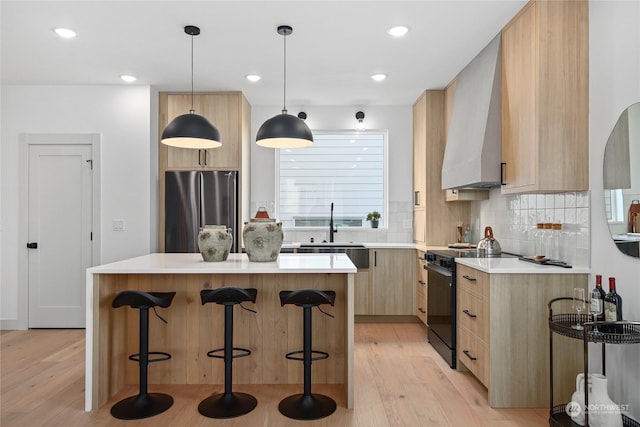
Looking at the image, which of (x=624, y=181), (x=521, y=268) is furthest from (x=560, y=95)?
(x=521, y=268)

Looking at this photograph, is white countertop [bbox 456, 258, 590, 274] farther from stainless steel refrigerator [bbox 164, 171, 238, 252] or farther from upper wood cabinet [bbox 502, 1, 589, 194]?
stainless steel refrigerator [bbox 164, 171, 238, 252]

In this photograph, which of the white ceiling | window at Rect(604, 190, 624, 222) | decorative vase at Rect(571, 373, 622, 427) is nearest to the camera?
decorative vase at Rect(571, 373, 622, 427)

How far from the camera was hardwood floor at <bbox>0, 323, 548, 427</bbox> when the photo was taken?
8.60 ft

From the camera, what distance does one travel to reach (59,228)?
189 inches

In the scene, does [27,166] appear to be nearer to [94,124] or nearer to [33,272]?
[94,124]

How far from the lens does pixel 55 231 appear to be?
4.80 metres

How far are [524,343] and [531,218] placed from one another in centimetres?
123

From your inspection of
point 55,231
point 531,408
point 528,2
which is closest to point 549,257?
point 531,408

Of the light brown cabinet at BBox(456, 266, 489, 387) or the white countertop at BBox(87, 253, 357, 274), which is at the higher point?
the white countertop at BBox(87, 253, 357, 274)

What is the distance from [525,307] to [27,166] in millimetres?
5066

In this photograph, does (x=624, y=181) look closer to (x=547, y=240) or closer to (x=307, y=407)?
(x=547, y=240)

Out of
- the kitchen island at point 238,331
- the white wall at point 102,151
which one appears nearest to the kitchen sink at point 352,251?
the white wall at point 102,151

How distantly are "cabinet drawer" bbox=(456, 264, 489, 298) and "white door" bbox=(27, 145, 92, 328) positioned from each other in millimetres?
3863

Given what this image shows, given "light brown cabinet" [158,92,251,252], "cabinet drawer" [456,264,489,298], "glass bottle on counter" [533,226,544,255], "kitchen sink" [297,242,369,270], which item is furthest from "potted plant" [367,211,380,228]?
"glass bottle on counter" [533,226,544,255]
